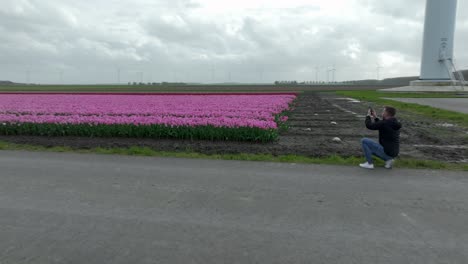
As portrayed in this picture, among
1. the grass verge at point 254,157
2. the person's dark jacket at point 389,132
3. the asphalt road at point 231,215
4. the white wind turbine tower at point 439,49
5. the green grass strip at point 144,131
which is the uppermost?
the white wind turbine tower at point 439,49

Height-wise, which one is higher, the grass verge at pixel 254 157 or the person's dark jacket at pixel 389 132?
the person's dark jacket at pixel 389 132

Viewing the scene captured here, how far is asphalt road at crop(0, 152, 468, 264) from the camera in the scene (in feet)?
10.4

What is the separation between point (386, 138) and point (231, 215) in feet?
13.7

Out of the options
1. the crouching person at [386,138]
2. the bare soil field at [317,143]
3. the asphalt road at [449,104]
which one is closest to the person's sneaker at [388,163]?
the crouching person at [386,138]

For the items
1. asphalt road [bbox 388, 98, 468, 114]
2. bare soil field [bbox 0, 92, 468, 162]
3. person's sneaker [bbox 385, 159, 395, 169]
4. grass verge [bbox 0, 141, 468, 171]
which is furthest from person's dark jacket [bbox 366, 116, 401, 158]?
asphalt road [bbox 388, 98, 468, 114]

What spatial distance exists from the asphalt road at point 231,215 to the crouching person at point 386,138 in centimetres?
37

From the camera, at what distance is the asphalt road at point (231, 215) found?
3178 millimetres

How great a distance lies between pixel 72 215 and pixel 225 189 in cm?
228

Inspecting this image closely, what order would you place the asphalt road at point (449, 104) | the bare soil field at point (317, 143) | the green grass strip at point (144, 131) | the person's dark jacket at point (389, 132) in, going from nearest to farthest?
the person's dark jacket at point (389, 132) < the bare soil field at point (317, 143) < the green grass strip at point (144, 131) < the asphalt road at point (449, 104)

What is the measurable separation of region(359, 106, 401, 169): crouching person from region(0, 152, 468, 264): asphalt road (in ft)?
1.20

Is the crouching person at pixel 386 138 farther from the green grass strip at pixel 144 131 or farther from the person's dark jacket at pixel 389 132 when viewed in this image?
the green grass strip at pixel 144 131

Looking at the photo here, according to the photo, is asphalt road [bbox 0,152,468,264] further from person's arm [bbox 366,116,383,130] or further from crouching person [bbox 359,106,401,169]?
person's arm [bbox 366,116,383,130]

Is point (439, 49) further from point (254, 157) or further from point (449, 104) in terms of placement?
point (254, 157)

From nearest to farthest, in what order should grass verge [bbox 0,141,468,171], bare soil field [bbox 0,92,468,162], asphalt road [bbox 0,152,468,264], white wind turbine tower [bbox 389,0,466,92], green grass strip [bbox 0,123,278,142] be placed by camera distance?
asphalt road [bbox 0,152,468,264] → grass verge [bbox 0,141,468,171] → bare soil field [bbox 0,92,468,162] → green grass strip [bbox 0,123,278,142] → white wind turbine tower [bbox 389,0,466,92]
